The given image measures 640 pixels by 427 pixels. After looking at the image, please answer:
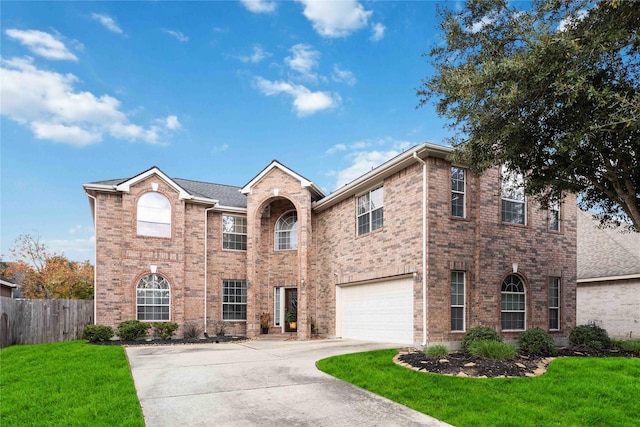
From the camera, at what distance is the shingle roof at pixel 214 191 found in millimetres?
20500

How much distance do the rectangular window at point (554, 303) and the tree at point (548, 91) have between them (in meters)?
5.81

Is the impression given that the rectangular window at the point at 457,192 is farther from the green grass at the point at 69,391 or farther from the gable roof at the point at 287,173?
the green grass at the point at 69,391

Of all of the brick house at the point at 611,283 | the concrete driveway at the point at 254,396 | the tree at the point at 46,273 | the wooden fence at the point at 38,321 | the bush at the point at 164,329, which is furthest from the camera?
the tree at the point at 46,273

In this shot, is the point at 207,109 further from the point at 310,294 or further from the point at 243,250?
the point at 310,294

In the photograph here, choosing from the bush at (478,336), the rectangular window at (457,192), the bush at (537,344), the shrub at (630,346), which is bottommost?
the shrub at (630,346)

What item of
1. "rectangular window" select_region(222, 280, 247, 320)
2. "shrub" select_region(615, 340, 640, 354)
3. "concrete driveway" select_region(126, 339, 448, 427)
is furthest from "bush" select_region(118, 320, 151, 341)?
"shrub" select_region(615, 340, 640, 354)

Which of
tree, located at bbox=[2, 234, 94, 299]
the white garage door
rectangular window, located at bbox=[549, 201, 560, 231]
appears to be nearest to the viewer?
the white garage door

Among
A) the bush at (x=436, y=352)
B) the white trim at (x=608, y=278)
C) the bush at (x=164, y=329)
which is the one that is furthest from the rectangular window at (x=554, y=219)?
the bush at (x=164, y=329)

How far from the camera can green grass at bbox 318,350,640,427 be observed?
21.3 ft

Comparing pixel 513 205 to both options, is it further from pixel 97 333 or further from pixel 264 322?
pixel 97 333

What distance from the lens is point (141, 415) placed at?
21.0 ft

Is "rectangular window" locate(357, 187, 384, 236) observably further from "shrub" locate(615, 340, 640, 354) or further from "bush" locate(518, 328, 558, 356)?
"shrub" locate(615, 340, 640, 354)

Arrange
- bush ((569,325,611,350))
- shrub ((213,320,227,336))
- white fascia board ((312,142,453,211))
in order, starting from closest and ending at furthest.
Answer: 1. white fascia board ((312,142,453,211))
2. bush ((569,325,611,350))
3. shrub ((213,320,227,336))

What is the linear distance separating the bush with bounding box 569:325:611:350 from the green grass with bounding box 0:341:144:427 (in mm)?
12526
